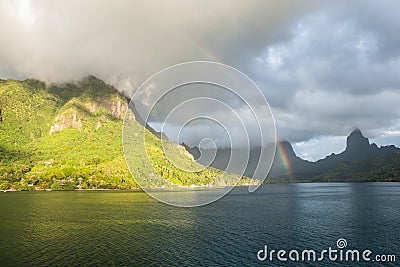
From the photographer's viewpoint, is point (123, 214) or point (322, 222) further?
point (123, 214)

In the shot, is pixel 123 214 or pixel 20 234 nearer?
pixel 20 234

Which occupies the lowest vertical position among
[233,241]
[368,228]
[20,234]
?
[20,234]

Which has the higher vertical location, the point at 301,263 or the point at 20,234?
the point at 301,263

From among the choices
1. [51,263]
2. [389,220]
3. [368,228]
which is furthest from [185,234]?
[389,220]

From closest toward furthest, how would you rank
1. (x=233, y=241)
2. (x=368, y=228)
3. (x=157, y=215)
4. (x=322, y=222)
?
(x=233, y=241) < (x=368, y=228) < (x=322, y=222) < (x=157, y=215)

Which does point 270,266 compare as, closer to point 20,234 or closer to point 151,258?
point 151,258

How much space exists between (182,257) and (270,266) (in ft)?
53.8

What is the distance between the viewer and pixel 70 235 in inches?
2854

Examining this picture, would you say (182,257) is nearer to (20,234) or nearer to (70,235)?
(70,235)

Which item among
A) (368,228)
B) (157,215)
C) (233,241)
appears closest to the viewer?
(233,241)

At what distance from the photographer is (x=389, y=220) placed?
9319 cm

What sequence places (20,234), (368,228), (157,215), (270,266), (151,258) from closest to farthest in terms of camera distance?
(270,266), (151,258), (20,234), (368,228), (157,215)

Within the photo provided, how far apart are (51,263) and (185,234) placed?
112 feet

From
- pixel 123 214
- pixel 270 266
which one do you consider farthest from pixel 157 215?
pixel 270 266
